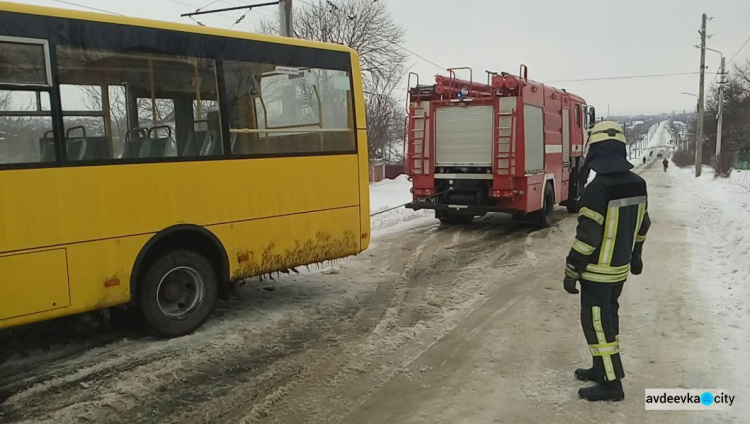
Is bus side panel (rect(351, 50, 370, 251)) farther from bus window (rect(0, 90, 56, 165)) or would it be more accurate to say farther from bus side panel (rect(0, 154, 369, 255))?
bus window (rect(0, 90, 56, 165))

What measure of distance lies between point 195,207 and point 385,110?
103ft

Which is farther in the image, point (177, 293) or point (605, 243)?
point (177, 293)

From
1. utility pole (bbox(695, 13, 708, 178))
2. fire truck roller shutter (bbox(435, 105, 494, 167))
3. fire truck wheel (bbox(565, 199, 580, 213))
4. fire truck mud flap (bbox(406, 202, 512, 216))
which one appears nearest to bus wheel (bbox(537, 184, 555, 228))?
fire truck mud flap (bbox(406, 202, 512, 216))

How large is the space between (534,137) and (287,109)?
23.5ft

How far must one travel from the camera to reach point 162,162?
5.36 meters

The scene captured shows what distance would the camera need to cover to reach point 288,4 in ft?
48.3

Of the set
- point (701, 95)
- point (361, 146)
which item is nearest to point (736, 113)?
point (701, 95)

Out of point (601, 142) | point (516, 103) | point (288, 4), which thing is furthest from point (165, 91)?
point (288, 4)

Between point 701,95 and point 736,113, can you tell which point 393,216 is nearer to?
point 701,95

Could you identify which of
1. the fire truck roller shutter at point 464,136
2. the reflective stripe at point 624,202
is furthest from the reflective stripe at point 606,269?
the fire truck roller shutter at point 464,136

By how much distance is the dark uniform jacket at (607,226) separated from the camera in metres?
4.02

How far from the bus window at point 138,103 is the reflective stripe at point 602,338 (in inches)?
150

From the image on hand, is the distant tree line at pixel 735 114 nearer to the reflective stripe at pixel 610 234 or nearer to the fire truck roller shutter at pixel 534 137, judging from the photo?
the fire truck roller shutter at pixel 534 137

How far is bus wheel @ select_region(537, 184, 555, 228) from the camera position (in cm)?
1288
